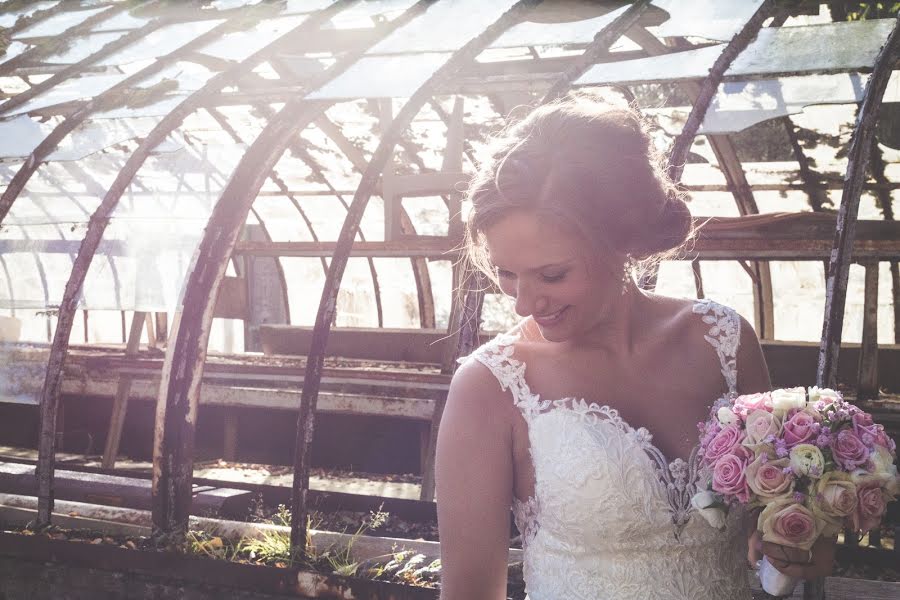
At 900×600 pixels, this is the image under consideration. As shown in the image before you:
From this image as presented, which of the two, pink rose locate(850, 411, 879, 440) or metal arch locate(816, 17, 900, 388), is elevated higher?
metal arch locate(816, 17, 900, 388)

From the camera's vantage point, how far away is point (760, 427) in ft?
5.85

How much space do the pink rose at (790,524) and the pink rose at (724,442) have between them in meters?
0.13

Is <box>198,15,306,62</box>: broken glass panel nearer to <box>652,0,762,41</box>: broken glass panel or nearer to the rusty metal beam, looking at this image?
<box>652,0,762,41</box>: broken glass panel

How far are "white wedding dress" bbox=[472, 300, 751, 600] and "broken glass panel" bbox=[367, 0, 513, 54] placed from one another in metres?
3.34

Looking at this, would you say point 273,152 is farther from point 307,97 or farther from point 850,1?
point 850,1

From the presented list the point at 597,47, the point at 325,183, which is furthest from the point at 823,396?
the point at 325,183

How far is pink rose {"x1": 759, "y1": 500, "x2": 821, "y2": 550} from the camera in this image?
67.7 inches

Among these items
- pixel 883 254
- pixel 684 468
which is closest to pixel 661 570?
pixel 684 468

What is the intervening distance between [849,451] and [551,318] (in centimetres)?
64

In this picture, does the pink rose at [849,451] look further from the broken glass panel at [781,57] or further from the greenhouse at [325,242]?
the broken glass panel at [781,57]

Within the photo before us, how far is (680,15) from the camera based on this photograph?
15.1 ft

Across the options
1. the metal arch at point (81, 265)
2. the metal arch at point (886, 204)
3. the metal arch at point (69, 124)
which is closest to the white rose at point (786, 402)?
the metal arch at point (81, 265)

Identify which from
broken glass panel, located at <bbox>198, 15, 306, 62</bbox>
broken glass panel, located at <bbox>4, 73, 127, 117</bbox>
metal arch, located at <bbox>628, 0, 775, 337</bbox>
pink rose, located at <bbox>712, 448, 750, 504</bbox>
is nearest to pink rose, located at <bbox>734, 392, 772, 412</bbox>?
pink rose, located at <bbox>712, 448, 750, 504</bbox>

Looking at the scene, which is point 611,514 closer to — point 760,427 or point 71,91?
point 760,427
